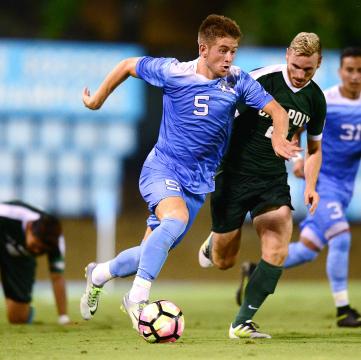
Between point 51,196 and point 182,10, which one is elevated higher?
point 182,10

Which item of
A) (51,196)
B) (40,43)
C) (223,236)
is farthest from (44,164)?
(223,236)

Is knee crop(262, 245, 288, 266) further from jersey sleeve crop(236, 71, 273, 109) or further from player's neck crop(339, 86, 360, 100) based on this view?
player's neck crop(339, 86, 360, 100)

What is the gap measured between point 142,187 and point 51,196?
7976 mm

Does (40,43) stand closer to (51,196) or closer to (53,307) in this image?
(51,196)

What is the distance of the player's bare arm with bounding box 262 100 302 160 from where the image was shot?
6.70 m

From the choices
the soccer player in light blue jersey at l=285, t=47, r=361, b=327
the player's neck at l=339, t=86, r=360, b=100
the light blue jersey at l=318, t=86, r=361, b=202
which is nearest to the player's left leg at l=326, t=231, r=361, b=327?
the soccer player in light blue jersey at l=285, t=47, r=361, b=327

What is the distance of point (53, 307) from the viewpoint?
11586 mm

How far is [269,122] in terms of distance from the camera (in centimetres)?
746

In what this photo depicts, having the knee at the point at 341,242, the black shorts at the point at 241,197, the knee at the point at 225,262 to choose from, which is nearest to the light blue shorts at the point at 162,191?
the black shorts at the point at 241,197

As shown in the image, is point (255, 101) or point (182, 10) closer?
point (255, 101)

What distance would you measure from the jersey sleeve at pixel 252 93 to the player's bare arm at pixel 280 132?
0.14 ft

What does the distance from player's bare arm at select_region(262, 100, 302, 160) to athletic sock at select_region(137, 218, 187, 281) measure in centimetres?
78

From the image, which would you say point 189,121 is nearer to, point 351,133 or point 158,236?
point 158,236

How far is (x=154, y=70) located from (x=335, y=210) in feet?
9.24
